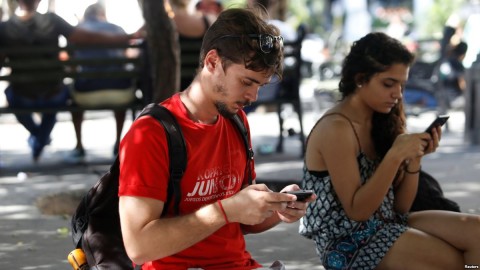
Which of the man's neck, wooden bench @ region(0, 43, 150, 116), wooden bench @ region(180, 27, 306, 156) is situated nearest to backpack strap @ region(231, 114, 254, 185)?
the man's neck

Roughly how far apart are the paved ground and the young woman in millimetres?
1076

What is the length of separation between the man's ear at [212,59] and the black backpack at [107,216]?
0.21 m

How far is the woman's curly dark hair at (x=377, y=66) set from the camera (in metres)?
4.23

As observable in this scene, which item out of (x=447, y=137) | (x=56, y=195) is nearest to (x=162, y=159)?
(x=56, y=195)

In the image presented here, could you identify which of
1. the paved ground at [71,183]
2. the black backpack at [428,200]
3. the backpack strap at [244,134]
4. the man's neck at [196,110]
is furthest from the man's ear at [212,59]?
the paved ground at [71,183]

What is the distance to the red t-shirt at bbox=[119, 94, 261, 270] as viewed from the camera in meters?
2.90

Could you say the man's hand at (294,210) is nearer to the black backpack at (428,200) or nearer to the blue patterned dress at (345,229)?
the blue patterned dress at (345,229)

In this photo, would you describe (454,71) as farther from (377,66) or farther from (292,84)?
(377,66)

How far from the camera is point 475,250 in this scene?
4.00 m

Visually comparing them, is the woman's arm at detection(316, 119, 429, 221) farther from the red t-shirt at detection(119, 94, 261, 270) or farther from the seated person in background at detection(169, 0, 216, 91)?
the seated person in background at detection(169, 0, 216, 91)

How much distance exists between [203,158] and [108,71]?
18.9 ft

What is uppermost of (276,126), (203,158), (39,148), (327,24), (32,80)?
(203,158)

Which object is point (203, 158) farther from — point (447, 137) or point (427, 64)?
point (427, 64)

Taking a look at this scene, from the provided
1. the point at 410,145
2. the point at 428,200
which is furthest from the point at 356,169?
the point at 428,200
